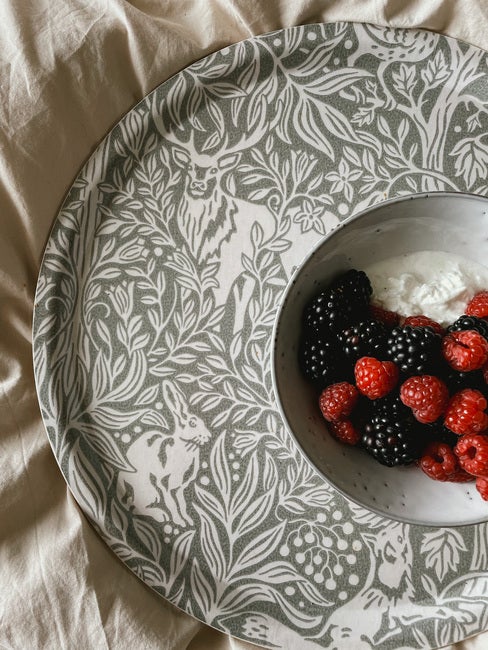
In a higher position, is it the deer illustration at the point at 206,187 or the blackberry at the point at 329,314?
the deer illustration at the point at 206,187

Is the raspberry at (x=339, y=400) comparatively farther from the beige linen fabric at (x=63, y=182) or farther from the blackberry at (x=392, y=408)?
the beige linen fabric at (x=63, y=182)

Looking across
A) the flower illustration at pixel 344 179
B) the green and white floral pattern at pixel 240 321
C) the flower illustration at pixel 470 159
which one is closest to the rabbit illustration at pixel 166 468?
the green and white floral pattern at pixel 240 321

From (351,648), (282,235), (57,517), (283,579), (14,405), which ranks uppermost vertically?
(282,235)

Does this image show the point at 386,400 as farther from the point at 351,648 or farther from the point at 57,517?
the point at 57,517

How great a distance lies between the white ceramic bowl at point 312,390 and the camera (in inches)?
36.0

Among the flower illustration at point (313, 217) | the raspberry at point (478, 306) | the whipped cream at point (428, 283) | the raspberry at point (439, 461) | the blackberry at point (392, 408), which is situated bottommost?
the raspberry at point (439, 461)

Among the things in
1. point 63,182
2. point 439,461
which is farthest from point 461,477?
point 63,182

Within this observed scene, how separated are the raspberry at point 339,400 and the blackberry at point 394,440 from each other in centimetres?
5

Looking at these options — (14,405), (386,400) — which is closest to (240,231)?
(386,400)

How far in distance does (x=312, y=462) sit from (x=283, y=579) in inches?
10.0

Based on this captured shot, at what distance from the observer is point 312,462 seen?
0.89m

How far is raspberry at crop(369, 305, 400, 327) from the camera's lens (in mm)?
989

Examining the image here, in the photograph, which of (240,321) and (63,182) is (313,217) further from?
(63,182)

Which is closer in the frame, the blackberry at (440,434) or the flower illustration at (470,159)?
the blackberry at (440,434)
